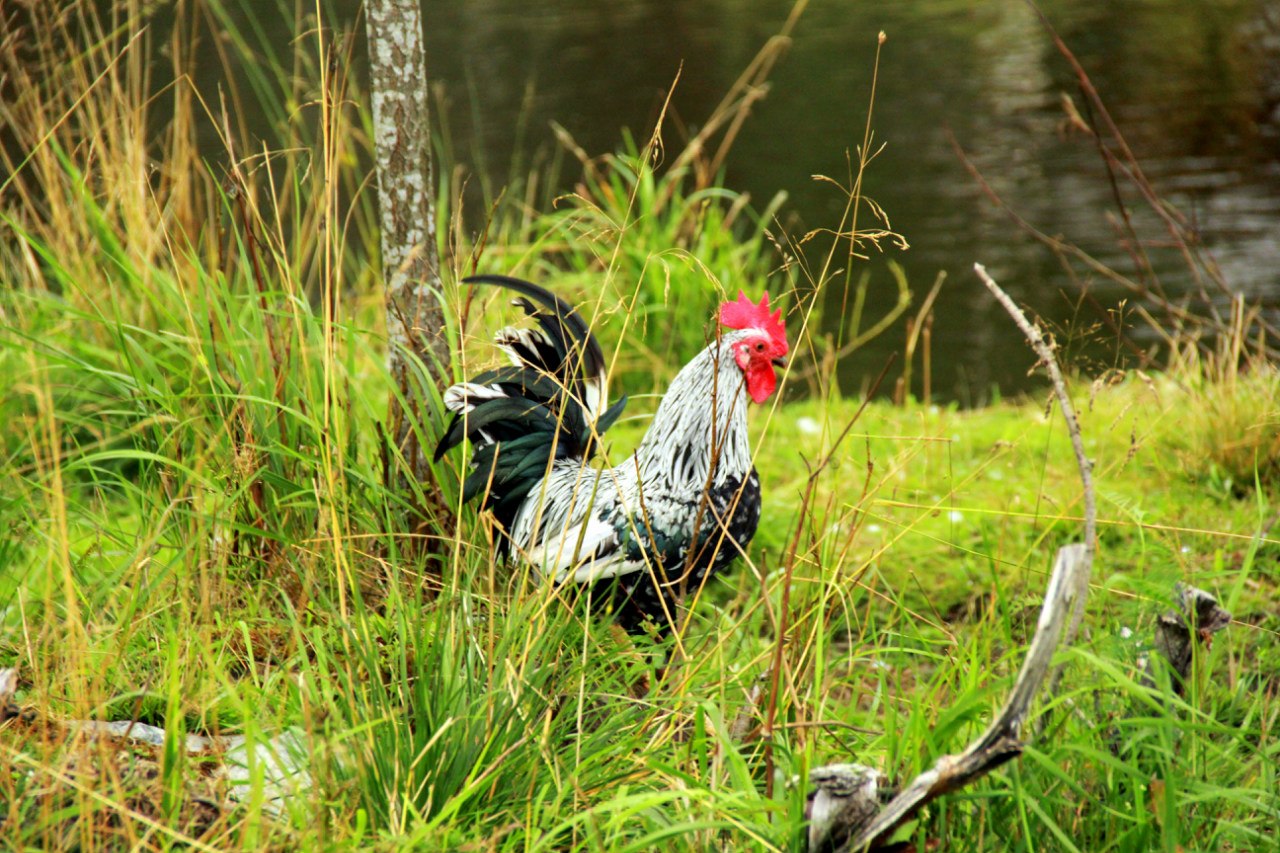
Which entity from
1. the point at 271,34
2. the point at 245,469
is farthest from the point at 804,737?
the point at 271,34

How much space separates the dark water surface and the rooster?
3.38 metres

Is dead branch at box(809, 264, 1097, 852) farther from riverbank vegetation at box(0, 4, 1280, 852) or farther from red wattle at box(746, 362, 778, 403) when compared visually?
red wattle at box(746, 362, 778, 403)

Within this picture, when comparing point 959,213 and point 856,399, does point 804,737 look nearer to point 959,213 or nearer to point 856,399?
point 856,399

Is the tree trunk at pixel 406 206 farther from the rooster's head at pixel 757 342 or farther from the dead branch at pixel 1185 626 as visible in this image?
the dead branch at pixel 1185 626

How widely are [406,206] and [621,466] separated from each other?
850mm

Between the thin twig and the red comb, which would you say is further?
the red comb

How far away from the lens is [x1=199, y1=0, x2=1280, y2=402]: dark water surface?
812 cm

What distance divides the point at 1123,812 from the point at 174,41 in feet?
12.0

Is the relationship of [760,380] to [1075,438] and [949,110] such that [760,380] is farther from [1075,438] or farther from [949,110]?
[949,110]

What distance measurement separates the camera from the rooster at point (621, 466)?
2.71 m

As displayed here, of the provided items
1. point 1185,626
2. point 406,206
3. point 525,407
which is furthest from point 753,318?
point 1185,626

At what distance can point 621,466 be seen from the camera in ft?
9.77

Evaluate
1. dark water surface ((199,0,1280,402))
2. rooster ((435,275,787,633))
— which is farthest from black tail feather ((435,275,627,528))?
dark water surface ((199,0,1280,402))

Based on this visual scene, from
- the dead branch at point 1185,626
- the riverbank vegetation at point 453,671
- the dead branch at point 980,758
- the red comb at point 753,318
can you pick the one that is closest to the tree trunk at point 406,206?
the riverbank vegetation at point 453,671
